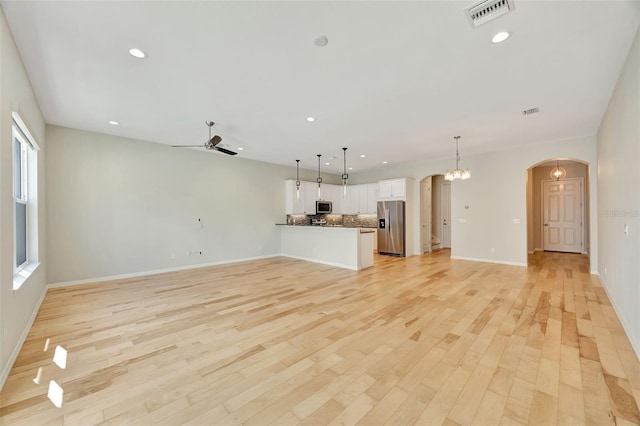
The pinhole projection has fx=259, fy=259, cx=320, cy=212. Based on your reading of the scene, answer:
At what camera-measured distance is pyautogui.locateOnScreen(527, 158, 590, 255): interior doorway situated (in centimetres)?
826

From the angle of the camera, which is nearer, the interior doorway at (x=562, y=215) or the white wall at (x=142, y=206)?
the white wall at (x=142, y=206)

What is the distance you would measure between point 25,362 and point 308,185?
23.5 feet

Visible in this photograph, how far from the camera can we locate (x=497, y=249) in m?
6.73

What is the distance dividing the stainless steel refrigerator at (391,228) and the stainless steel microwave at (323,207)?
179 centimetres

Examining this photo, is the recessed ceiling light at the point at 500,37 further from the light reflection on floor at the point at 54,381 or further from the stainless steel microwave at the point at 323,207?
the stainless steel microwave at the point at 323,207

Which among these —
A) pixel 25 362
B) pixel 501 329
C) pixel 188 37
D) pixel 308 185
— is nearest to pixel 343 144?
pixel 308 185

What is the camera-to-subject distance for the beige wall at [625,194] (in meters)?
2.47

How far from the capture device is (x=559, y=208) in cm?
870

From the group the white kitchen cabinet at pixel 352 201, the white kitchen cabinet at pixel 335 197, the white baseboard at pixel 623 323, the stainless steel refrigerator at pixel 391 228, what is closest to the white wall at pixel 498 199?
the stainless steel refrigerator at pixel 391 228

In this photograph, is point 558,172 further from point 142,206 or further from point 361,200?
point 142,206

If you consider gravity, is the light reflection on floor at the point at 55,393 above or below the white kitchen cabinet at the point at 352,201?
below

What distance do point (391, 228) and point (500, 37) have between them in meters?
6.26

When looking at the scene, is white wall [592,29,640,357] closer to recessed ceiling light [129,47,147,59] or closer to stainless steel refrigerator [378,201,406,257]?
stainless steel refrigerator [378,201,406,257]

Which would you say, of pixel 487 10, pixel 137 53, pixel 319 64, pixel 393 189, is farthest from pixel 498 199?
pixel 137 53
